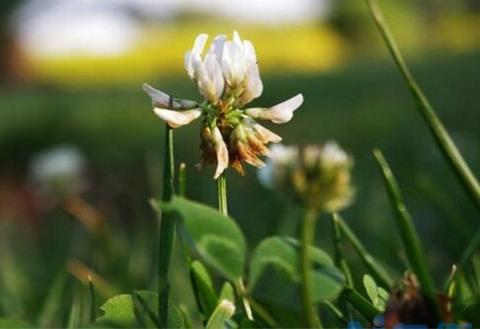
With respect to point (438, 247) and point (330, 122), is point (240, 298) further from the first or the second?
point (330, 122)

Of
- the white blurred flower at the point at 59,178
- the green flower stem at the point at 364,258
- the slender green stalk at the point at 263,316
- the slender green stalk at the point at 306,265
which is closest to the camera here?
the slender green stalk at the point at 306,265

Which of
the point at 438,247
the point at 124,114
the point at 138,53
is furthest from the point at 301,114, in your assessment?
the point at 138,53

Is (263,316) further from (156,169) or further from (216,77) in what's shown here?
(156,169)

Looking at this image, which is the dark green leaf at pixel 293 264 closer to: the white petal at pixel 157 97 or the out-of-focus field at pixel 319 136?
the white petal at pixel 157 97

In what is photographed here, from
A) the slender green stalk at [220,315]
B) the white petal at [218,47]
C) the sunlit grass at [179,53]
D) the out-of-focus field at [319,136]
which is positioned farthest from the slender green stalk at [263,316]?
the sunlit grass at [179,53]

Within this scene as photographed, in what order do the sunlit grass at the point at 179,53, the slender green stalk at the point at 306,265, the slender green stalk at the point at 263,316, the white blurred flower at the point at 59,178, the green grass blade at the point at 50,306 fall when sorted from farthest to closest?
the sunlit grass at the point at 179,53
the white blurred flower at the point at 59,178
the green grass blade at the point at 50,306
the slender green stalk at the point at 263,316
the slender green stalk at the point at 306,265

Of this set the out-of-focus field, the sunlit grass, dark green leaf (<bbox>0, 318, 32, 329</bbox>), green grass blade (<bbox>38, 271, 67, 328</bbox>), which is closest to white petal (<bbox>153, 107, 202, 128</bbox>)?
dark green leaf (<bbox>0, 318, 32, 329</bbox>)

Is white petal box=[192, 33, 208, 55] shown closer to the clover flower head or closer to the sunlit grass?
the clover flower head
